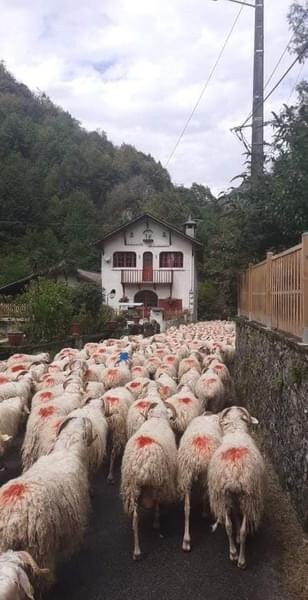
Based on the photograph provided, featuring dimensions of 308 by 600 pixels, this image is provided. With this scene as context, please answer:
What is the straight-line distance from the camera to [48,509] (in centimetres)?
368

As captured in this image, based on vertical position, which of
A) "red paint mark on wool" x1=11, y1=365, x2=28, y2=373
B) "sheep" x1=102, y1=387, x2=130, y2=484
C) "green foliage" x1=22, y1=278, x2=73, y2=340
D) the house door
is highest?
the house door

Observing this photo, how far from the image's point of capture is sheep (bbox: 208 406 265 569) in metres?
4.24

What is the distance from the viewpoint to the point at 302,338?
207 inches

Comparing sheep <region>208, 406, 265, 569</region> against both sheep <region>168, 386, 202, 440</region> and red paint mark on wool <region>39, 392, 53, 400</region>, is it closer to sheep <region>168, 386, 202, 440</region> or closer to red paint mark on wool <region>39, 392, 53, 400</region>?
sheep <region>168, 386, 202, 440</region>

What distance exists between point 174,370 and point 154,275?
84.0ft

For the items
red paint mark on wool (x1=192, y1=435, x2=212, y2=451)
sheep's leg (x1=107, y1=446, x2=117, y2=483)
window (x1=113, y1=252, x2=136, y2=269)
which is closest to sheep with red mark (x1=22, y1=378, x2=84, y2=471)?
sheep's leg (x1=107, y1=446, x2=117, y2=483)

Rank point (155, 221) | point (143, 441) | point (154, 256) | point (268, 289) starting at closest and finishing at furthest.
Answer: point (143, 441)
point (268, 289)
point (155, 221)
point (154, 256)

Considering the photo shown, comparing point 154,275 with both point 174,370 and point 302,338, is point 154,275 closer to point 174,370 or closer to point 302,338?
point 174,370

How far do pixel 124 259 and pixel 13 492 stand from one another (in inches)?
1290

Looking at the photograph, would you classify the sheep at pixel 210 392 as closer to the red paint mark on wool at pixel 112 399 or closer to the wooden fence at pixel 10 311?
the red paint mark on wool at pixel 112 399

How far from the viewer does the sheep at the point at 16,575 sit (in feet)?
8.84

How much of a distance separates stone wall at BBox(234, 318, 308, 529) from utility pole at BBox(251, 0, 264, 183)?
517cm

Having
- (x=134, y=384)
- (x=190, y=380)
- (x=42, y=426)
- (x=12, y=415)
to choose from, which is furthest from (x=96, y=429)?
(x=190, y=380)

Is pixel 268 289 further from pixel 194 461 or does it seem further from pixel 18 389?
pixel 18 389
